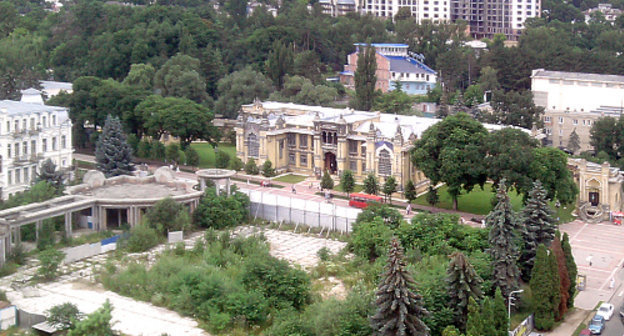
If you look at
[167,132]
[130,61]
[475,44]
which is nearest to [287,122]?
[167,132]

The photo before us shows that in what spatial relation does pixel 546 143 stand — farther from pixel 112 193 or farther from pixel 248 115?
pixel 112 193

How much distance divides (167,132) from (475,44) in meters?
51.9

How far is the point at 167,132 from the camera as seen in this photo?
68188mm

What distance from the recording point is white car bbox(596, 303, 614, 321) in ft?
127

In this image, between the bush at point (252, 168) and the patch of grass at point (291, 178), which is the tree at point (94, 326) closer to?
the patch of grass at point (291, 178)

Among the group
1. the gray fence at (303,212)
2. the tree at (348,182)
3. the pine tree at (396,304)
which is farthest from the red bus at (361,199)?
the pine tree at (396,304)

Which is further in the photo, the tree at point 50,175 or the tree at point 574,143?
the tree at point 574,143

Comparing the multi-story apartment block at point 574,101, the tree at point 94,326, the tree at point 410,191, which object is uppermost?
the multi-story apartment block at point 574,101

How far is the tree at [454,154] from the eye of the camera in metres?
52.3

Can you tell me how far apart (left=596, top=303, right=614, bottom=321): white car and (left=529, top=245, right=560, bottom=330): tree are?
92.4 inches

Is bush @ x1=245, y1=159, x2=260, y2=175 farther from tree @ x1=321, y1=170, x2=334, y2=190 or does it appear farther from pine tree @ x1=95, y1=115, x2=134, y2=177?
pine tree @ x1=95, y1=115, x2=134, y2=177

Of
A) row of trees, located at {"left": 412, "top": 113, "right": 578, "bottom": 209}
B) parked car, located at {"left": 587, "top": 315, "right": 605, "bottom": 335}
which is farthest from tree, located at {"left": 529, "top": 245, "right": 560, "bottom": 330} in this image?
row of trees, located at {"left": 412, "top": 113, "right": 578, "bottom": 209}

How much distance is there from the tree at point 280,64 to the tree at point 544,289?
51.0m

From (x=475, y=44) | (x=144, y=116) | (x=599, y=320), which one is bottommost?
(x=599, y=320)
